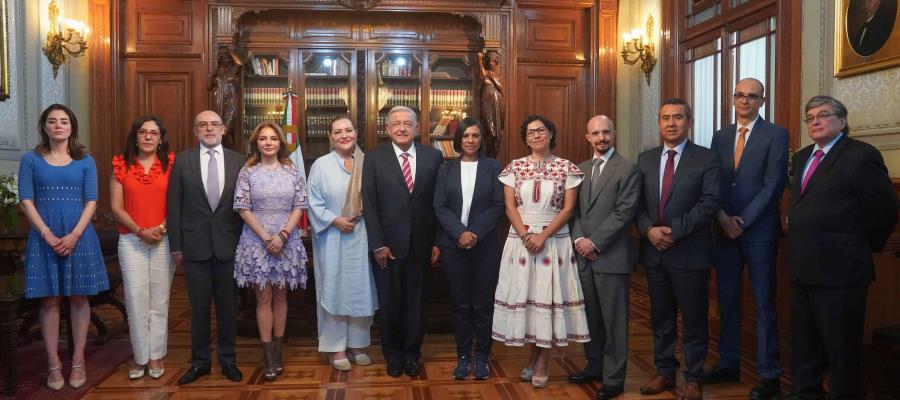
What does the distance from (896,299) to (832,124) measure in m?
1.11

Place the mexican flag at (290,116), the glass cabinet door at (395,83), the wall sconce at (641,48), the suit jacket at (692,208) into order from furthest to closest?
1. the glass cabinet door at (395,83)
2. the mexican flag at (290,116)
3. the wall sconce at (641,48)
4. the suit jacket at (692,208)

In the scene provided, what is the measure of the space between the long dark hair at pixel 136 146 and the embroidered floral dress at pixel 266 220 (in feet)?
1.51

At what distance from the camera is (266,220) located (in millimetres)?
3631

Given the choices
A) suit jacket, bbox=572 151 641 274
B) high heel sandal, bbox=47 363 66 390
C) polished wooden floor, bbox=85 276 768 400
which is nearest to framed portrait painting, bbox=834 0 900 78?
suit jacket, bbox=572 151 641 274

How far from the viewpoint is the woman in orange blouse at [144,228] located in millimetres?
3561

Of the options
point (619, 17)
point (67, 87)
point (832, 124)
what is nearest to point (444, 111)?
point (619, 17)

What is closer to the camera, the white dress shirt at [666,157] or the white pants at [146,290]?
the white dress shirt at [666,157]

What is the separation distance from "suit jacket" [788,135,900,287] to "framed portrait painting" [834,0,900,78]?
1.15 m

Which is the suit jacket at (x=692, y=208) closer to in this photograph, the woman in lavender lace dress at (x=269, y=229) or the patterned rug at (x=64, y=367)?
the woman in lavender lace dress at (x=269, y=229)

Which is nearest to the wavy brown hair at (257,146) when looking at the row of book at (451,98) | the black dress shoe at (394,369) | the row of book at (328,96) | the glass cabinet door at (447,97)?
the black dress shoe at (394,369)

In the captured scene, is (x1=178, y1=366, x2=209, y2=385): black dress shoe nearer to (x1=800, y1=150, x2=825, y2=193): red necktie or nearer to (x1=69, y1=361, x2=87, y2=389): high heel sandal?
(x1=69, y1=361, x2=87, y2=389): high heel sandal

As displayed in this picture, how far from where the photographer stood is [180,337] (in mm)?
4770

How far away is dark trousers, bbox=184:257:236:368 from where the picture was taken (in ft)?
11.9

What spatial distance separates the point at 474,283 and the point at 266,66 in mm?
4765
